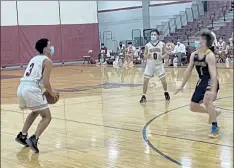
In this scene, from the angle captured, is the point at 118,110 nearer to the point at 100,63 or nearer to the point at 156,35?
the point at 156,35

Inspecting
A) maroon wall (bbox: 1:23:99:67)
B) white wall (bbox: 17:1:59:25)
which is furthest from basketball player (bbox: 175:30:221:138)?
white wall (bbox: 17:1:59:25)

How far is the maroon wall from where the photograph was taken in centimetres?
3114

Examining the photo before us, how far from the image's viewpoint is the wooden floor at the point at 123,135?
248 inches

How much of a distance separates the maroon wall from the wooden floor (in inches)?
720

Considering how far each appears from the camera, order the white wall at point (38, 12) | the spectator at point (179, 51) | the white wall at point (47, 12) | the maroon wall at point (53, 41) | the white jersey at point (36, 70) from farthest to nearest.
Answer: the white wall at point (38, 12) < the white wall at point (47, 12) < the maroon wall at point (53, 41) < the spectator at point (179, 51) < the white jersey at point (36, 70)

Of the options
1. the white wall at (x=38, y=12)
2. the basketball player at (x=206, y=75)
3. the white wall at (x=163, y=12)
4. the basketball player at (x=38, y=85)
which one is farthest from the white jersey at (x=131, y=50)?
the basketball player at (x=38, y=85)

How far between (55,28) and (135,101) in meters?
21.5

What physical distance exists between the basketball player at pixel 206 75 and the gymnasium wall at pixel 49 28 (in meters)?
25.0

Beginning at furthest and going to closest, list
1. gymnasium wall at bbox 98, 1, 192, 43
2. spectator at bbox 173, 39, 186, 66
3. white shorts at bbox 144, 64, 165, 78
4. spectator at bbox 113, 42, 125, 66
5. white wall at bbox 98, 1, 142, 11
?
white wall at bbox 98, 1, 142, 11
gymnasium wall at bbox 98, 1, 192, 43
spectator at bbox 113, 42, 125, 66
spectator at bbox 173, 39, 186, 66
white shorts at bbox 144, 64, 165, 78

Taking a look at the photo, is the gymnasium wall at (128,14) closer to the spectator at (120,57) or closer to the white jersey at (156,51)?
the spectator at (120,57)

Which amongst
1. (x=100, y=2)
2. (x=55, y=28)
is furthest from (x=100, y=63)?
(x=100, y=2)

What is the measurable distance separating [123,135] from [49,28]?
25.6 m

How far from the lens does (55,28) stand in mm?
32906

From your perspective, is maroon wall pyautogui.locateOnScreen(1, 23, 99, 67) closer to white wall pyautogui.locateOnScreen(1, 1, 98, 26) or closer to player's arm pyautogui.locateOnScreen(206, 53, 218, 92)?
white wall pyautogui.locateOnScreen(1, 1, 98, 26)
